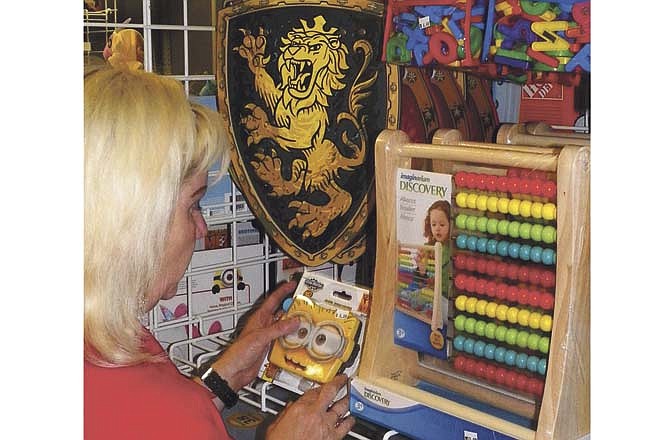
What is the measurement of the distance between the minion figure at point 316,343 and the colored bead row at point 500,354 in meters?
0.22

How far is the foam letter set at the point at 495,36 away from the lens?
1339mm

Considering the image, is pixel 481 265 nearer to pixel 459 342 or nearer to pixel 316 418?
pixel 459 342

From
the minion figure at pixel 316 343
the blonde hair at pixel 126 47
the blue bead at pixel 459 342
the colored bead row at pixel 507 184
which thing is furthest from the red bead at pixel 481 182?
the blonde hair at pixel 126 47

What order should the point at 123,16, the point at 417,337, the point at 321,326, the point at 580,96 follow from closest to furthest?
the point at 417,337 < the point at 321,326 < the point at 123,16 < the point at 580,96

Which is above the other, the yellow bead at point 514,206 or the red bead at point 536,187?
the red bead at point 536,187

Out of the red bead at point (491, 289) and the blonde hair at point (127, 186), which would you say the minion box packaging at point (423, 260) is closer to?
the red bead at point (491, 289)

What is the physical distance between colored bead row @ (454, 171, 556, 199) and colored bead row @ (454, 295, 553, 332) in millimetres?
165

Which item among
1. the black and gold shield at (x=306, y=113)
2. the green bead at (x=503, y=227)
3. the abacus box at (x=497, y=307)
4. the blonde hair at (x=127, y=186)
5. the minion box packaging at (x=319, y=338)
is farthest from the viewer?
the black and gold shield at (x=306, y=113)

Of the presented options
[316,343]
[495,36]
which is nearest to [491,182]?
[495,36]

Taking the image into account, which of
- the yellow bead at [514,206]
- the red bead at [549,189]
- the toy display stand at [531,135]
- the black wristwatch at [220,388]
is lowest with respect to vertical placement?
the black wristwatch at [220,388]
